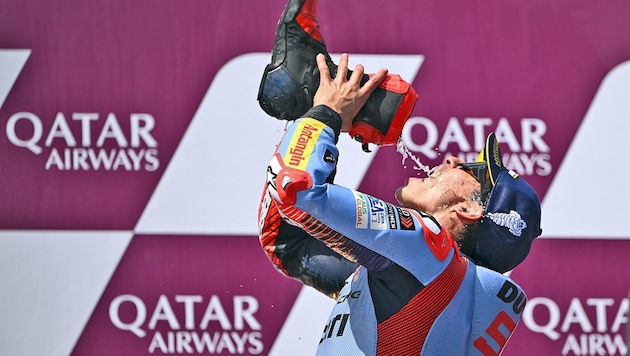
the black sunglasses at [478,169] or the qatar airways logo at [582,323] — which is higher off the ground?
the black sunglasses at [478,169]

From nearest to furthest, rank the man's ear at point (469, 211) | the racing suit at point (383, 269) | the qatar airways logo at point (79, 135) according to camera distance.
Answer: the racing suit at point (383, 269) → the man's ear at point (469, 211) → the qatar airways logo at point (79, 135)

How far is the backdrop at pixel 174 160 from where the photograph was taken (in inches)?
139

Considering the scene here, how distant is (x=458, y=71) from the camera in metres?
3.56

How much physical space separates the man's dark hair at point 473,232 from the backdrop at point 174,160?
3.64 ft

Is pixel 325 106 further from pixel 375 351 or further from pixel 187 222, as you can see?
pixel 187 222

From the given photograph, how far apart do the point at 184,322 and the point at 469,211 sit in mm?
1409

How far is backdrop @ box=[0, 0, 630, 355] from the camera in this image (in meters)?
3.52

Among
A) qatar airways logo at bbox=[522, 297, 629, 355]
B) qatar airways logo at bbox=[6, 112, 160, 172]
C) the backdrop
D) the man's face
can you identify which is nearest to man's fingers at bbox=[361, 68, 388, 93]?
the man's face

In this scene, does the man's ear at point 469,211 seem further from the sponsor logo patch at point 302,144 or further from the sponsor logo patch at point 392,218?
the sponsor logo patch at point 302,144

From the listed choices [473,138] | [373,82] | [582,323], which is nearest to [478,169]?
[373,82]

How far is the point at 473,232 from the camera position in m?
2.40

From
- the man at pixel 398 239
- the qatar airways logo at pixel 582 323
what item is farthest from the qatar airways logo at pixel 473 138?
the man at pixel 398 239

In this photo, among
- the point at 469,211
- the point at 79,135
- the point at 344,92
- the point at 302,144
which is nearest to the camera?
the point at 302,144

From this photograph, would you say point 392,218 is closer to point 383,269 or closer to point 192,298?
point 383,269
